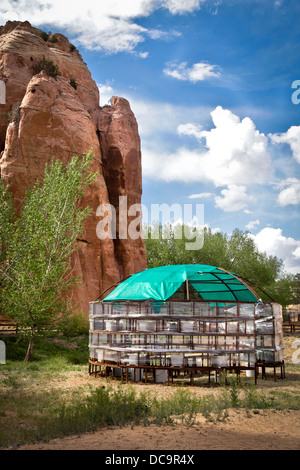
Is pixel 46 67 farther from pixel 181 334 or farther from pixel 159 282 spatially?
pixel 181 334

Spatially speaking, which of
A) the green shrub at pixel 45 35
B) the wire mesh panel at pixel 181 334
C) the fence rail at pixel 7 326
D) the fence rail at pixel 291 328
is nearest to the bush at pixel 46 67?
the green shrub at pixel 45 35

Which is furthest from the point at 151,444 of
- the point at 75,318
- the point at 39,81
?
the point at 39,81

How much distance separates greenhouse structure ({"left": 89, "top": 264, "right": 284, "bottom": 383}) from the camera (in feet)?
47.5

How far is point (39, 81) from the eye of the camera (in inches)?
1305

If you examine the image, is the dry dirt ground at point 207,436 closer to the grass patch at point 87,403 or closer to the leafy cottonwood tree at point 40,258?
the grass patch at point 87,403

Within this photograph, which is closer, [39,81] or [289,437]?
[289,437]

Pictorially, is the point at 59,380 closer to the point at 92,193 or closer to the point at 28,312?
the point at 28,312

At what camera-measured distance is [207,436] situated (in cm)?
754

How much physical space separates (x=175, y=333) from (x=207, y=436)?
271 inches

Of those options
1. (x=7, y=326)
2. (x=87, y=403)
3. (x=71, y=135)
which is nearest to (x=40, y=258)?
(x=7, y=326)

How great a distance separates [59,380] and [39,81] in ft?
83.7

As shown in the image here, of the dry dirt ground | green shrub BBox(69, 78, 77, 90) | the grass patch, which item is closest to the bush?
green shrub BBox(69, 78, 77, 90)

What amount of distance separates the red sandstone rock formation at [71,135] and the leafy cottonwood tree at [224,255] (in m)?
8.34

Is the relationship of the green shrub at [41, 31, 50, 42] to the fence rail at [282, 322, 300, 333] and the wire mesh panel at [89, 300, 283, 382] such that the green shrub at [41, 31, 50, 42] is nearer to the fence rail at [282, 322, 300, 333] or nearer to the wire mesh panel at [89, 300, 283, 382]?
the wire mesh panel at [89, 300, 283, 382]
